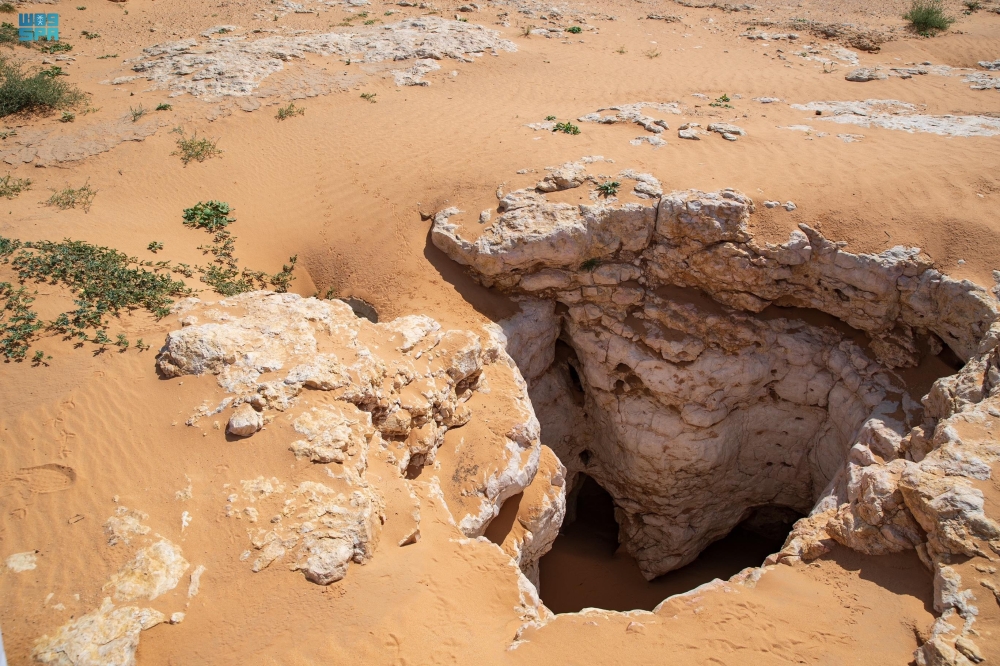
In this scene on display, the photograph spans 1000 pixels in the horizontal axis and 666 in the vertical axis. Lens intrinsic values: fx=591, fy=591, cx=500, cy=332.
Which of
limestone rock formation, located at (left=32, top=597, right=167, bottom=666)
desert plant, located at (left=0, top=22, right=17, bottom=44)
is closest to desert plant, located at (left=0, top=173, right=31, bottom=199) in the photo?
desert plant, located at (left=0, top=22, right=17, bottom=44)

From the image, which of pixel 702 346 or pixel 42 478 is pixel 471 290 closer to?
pixel 702 346

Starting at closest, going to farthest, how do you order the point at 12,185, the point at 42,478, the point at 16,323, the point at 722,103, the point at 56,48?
the point at 42,478, the point at 16,323, the point at 12,185, the point at 722,103, the point at 56,48

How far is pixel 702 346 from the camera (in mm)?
9039

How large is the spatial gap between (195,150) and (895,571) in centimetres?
1211

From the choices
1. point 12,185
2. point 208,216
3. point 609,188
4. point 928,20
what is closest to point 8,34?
point 12,185

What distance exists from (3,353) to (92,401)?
4.38ft

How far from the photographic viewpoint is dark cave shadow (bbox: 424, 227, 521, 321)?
28.8 feet

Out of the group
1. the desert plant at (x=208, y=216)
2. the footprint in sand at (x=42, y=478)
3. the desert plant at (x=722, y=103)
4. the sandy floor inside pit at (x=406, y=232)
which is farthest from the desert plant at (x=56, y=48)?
the desert plant at (x=722, y=103)

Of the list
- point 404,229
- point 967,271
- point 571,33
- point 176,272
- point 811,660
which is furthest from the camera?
point 571,33

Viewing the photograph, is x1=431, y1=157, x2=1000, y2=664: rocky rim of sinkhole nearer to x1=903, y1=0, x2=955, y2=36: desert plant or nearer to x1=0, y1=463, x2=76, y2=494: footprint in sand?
x1=0, y1=463, x2=76, y2=494: footprint in sand

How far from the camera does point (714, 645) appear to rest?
4949 millimetres

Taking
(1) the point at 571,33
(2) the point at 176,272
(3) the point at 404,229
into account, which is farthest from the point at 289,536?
(1) the point at 571,33

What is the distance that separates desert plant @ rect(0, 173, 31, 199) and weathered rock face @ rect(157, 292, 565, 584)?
4.78m

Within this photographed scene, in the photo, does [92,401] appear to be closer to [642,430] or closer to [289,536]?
Answer: [289,536]
